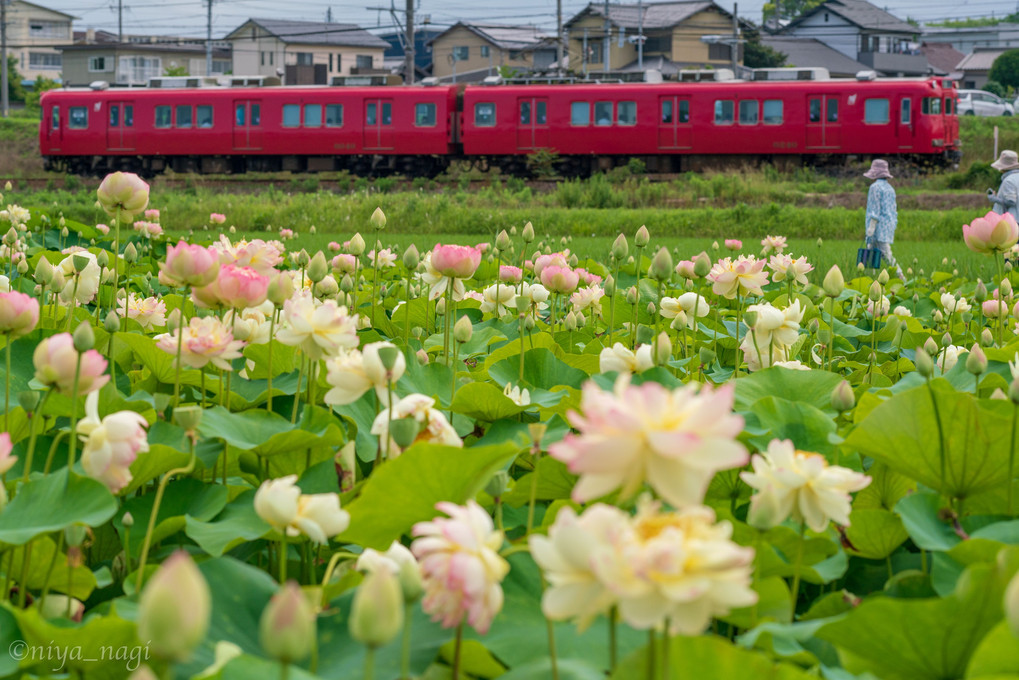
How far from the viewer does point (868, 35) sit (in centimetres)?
5481

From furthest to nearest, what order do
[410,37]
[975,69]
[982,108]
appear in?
[975,69], [982,108], [410,37]

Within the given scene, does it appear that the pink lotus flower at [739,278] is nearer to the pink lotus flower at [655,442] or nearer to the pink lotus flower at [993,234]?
the pink lotus flower at [993,234]

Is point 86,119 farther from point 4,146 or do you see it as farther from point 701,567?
point 701,567

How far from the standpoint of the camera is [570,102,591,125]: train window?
20.8 metres

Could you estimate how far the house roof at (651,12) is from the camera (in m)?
48.8

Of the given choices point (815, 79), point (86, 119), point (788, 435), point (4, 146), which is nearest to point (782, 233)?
point (815, 79)

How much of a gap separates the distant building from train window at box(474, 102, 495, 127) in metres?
51.1

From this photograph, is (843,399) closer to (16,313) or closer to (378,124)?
(16,313)

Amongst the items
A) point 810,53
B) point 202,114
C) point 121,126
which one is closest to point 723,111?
point 202,114

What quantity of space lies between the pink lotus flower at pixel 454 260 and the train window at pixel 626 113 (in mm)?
19580

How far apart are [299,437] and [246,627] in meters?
0.39

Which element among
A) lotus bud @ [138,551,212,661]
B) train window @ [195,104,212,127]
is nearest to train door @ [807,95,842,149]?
train window @ [195,104,212,127]

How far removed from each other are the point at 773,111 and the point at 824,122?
3.35 ft

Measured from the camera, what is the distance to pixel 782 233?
1312 centimetres
